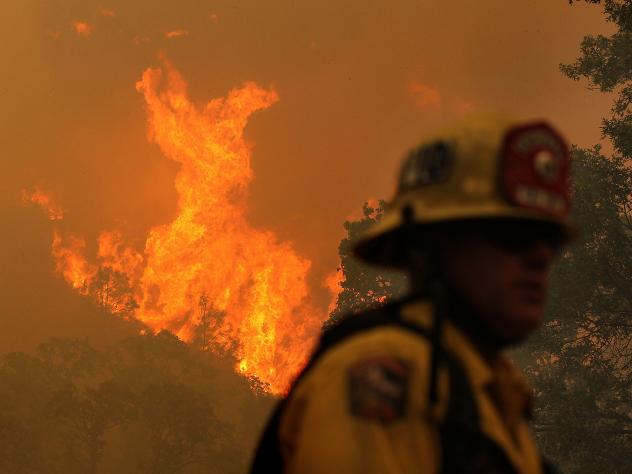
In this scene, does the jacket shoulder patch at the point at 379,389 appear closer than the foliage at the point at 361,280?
Yes

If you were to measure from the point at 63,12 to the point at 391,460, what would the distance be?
694ft

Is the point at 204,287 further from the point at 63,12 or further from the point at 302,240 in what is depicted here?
the point at 63,12

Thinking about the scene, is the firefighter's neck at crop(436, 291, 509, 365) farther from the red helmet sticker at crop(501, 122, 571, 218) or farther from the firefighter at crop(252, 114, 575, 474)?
the red helmet sticker at crop(501, 122, 571, 218)

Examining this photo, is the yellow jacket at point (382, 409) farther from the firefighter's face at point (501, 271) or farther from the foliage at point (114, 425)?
the foliage at point (114, 425)

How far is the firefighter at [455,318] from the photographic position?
1304mm

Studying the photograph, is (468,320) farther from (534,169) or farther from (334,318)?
(334,318)

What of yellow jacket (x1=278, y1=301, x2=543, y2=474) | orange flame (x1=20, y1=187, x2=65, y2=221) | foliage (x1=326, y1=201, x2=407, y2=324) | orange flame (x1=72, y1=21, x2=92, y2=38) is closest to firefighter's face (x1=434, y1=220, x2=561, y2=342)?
yellow jacket (x1=278, y1=301, x2=543, y2=474)

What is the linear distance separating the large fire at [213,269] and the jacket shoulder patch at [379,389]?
9631cm

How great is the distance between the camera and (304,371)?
63.0 inches

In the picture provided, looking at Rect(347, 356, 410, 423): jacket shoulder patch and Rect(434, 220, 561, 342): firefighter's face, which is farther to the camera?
Rect(434, 220, 561, 342): firefighter's face

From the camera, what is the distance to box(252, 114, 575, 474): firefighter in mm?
1304

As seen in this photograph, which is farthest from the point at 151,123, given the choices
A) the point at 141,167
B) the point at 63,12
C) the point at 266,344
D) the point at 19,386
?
the point at 19,386

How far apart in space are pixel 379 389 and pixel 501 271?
0.50 metres

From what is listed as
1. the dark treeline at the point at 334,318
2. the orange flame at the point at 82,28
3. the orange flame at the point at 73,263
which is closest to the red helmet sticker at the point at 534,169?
the dark treeline at the point at 334,318
